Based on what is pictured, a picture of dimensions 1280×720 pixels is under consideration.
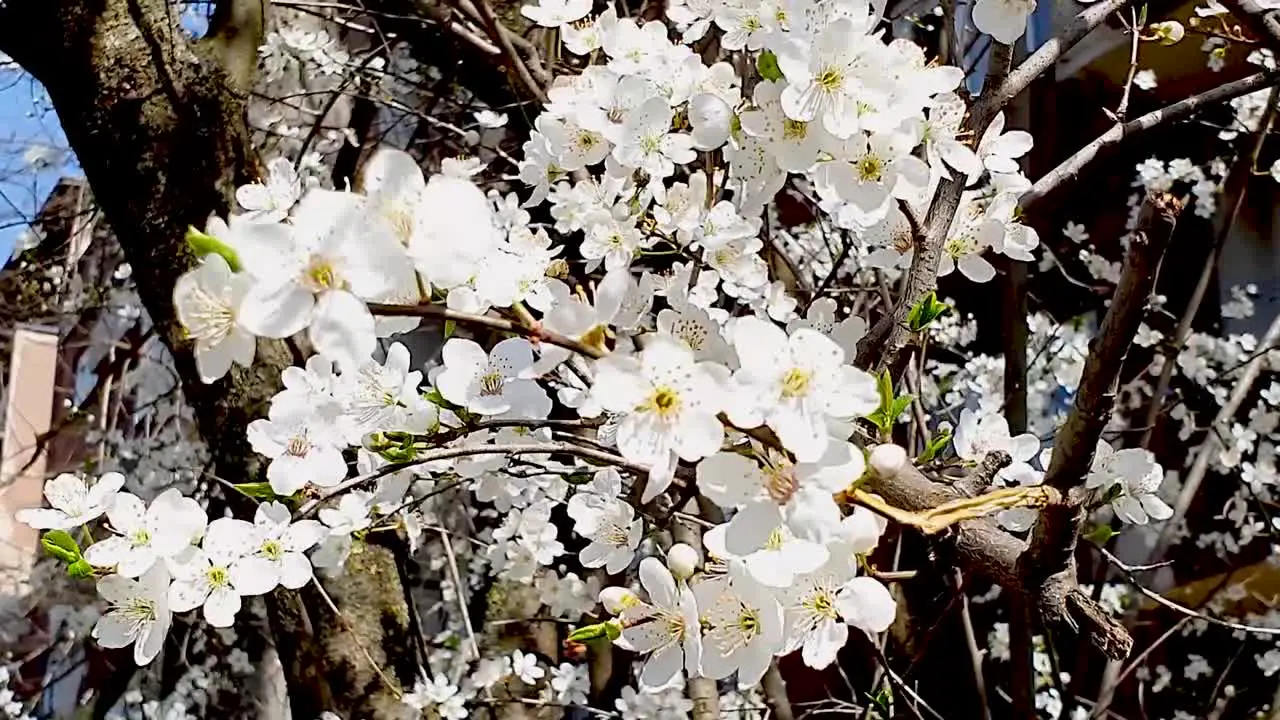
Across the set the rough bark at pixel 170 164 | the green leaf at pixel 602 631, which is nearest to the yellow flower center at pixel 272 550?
the green leaf at pixel 602 631

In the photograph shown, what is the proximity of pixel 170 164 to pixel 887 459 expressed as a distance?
5.34 feet

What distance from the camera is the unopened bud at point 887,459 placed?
0.72 meters

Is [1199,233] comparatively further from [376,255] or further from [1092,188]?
[376,255]

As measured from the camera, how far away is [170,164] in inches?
74.8

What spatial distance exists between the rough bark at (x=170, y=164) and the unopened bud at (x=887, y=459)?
56.6 inches

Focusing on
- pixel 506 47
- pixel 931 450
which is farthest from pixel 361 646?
pixel 931 450

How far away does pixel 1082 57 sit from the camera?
4285 mm

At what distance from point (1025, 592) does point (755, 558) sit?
0.71 ft

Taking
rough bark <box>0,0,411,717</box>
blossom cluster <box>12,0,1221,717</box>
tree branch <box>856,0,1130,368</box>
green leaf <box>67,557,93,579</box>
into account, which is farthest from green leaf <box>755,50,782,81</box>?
rough bark <box>0,0,411,717</box>

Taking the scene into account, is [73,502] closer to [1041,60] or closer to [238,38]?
[1041,60]

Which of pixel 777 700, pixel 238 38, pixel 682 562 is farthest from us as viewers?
pixel 777 700

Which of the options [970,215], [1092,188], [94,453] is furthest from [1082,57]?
[94,453]

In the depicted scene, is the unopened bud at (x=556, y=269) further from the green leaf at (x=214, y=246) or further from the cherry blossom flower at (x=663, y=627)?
the green leaf at (x=214, y=246)

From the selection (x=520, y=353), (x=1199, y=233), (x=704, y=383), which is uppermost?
(x=704, y=383)
